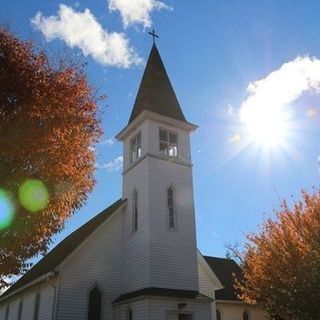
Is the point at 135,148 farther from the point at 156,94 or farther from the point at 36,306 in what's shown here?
the point at 36,306

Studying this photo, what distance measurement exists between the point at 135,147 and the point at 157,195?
13.3 ft

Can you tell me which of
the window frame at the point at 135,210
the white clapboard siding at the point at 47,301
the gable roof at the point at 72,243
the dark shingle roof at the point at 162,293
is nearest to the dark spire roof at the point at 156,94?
the window frame at the point at 135,210

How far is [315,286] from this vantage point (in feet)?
47.4

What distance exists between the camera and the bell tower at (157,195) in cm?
2175

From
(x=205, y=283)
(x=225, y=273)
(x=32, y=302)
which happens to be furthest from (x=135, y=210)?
(x=225, y=273)

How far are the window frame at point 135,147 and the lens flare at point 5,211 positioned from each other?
1395cm

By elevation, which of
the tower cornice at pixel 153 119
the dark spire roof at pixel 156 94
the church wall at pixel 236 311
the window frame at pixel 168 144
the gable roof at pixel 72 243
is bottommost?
the church wall at pixel 236 311

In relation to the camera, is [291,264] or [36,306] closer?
[291,264]

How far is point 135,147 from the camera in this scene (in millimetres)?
26016

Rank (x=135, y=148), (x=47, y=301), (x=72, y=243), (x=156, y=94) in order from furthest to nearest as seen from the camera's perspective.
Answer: (x=156, y=94) < (x=135, y=148) < (x=72, y=243) < (x=47, y=301)

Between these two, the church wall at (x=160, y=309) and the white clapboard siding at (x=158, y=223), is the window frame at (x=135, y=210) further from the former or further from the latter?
the church wall at (x=160, y=309)

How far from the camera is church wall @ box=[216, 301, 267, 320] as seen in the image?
94.6ft

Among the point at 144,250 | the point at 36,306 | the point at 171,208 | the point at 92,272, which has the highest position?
the point at 171,208

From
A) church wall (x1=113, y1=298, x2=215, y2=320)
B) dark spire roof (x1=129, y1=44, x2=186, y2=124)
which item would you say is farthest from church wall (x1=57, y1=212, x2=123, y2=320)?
dark spire roof (x1=129, y1=44, x2=186, y2=124)
